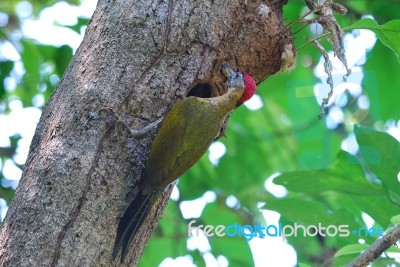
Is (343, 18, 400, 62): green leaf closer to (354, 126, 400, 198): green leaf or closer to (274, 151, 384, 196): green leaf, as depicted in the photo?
(354, 126, 400, 198): green leaf

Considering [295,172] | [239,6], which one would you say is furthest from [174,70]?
[295,172]

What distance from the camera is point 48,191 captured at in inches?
101

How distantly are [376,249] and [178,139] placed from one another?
1.06 meters

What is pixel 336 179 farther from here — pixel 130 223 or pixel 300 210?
pixel 130 223

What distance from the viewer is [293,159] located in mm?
6121

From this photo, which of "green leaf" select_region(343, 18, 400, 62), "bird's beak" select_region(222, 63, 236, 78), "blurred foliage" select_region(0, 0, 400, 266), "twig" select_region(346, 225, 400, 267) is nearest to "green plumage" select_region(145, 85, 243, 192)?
"bird's beak" select_region(222, 63, 236, 78)

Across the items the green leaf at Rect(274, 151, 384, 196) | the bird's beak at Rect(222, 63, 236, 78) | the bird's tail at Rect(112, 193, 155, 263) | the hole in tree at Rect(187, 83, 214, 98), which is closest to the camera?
the bird's tail at Rect(112, 193, 155, 263)

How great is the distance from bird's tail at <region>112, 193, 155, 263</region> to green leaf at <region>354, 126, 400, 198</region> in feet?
4.24

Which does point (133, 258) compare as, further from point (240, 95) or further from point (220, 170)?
point (220, 170)

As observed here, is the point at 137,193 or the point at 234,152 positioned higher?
the point at 234,152

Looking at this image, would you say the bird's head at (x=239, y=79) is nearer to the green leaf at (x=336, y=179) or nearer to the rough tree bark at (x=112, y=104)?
the rough tree bark at (x=112, y=104)

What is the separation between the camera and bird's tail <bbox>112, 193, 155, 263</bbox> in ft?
8.61

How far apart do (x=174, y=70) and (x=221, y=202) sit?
2.29 m

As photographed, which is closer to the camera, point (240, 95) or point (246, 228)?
point (240, 95)
